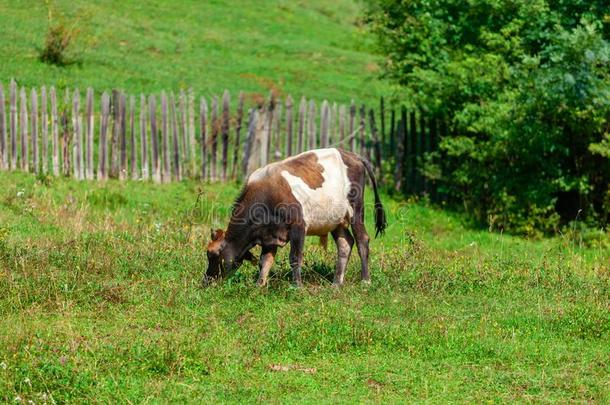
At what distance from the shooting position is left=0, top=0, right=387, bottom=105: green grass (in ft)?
73.2

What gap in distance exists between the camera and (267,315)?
9.43 m

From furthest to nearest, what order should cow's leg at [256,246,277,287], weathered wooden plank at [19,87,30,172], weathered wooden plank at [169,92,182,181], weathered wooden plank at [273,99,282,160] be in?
weathered wooden plank at [273,99,282,160]
weathered wooden plank at [169,92,182,181]
weathered wooden plank at [19,87,30,172]
cow's leg at [256,246,277,287]

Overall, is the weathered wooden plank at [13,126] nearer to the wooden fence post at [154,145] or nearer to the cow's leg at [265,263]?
the wooden fence post at [154,145]

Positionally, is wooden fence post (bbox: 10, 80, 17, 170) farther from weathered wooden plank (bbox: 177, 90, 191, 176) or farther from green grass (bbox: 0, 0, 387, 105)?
weathered wooden plank (bbox: 177, 90, 191, 176)

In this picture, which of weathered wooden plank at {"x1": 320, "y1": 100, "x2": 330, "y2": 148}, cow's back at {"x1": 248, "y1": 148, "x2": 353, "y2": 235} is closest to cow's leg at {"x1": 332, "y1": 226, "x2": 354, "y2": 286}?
cow's back at {"x1": 248, "y1": 148, "x2": 353, "y2": 235}

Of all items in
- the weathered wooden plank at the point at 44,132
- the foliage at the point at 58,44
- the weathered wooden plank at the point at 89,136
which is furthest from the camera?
the foliage at the point at 58,44

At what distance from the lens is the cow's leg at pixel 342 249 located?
11062mm

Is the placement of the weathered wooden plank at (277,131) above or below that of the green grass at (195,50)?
below

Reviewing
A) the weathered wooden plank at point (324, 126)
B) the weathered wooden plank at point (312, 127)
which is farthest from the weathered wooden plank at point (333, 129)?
the weathered wooden plank at point (312, 127)

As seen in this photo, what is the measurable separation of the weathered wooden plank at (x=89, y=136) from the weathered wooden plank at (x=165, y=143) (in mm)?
1204

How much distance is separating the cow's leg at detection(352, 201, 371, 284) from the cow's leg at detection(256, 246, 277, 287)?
3.46ft

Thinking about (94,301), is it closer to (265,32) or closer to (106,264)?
→ (106,264)

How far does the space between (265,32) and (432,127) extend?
491 inches

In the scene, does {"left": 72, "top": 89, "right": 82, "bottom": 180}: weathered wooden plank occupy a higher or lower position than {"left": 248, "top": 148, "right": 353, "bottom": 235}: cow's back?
lower
